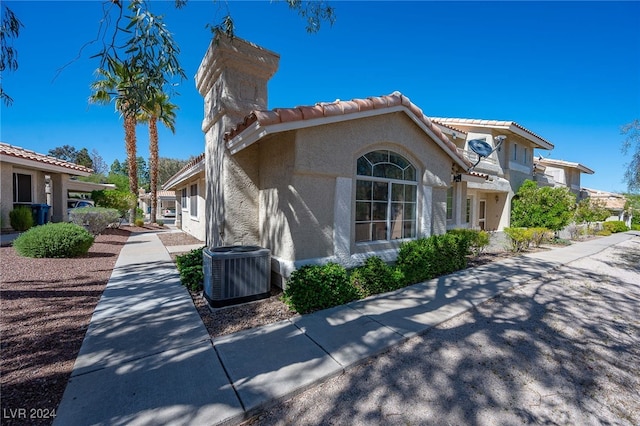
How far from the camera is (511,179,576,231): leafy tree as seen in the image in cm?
1417

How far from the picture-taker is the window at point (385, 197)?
21.8 ft

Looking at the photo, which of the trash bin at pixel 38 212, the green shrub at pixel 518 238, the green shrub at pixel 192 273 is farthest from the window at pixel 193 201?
the green shrub at pixel 518 238

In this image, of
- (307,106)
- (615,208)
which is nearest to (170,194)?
(307,106)

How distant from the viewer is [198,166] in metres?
9.79

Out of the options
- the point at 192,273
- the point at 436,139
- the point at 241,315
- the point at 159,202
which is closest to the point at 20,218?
the point at 192,273

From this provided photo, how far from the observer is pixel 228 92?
6.45 meters

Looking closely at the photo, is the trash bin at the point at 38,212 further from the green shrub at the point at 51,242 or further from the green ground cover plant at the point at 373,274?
the green ground cover plant at the point at 373,274

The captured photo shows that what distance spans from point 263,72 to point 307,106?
236 centimetres

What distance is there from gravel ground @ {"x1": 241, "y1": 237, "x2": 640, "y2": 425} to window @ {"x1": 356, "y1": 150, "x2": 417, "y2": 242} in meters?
2.74

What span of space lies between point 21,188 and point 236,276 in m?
16.6

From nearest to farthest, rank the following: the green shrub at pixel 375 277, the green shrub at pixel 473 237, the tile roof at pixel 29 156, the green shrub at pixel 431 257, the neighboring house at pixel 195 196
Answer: the green shrub at pixel 375 277
the green shrub at pixel 431 257
the green shrub at pixel 473 237
the neighboring house at pixel 195 196
the tile roof at pixel 29 156

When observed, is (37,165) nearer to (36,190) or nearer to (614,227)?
(36,190)

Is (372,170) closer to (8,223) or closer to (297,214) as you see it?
(297,214)

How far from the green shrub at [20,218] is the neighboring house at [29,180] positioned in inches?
7.1
